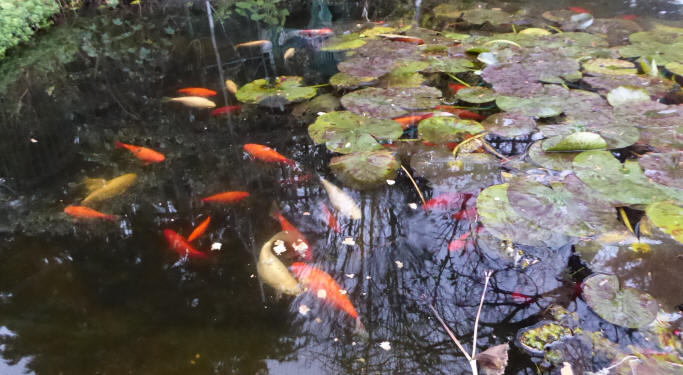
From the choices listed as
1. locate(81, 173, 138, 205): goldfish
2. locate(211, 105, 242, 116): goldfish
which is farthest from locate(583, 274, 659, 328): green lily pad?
locate(211, 105, 242, 116): goldfish

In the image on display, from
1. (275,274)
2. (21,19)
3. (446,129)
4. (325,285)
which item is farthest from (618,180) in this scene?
(21,19)

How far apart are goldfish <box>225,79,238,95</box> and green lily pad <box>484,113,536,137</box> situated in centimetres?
205

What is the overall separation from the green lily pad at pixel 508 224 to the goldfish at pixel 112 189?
2.02m

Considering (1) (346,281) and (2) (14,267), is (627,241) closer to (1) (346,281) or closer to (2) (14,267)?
(1) (346,281)

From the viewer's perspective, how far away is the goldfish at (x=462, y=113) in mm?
2912

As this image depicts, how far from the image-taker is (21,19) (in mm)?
4672

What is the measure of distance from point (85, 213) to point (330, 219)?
1.35 meters

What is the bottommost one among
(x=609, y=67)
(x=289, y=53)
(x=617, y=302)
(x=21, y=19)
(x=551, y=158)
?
(x=617, y=302)

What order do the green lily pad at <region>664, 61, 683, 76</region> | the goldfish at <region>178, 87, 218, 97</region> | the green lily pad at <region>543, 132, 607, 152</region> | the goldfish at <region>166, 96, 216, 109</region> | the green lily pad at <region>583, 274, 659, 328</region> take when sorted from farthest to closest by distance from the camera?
the goldfish at <region>178, 87, 218, 97</region> → the goldfish at <region>166, 96, 216, 109</region> → the green lily pad at <region>664, 61, 683, 76</region> → the green lily pad at <region>543, 132, 607, 152</region> → the green lily pad at <region>583, 274, 659, 328</region>

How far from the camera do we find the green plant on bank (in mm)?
4461

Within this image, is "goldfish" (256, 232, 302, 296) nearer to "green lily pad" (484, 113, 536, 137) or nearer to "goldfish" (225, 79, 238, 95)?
"green lily pad" (484, 113, 536, 137)

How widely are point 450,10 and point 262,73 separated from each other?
2.74m

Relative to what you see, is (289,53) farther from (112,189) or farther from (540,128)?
(540,128)

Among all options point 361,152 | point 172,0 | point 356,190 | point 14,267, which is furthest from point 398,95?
point 172,0
